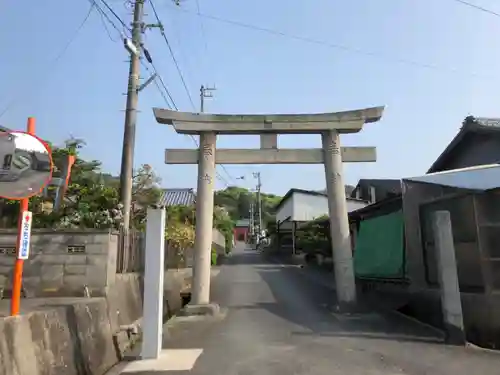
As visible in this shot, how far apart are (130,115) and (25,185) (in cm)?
916

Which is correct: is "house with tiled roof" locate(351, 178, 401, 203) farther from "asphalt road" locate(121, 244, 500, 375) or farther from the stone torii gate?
"asphalt road" locate(121, 244, 500, 375)

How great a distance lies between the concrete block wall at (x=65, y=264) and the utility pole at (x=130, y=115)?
3283mm

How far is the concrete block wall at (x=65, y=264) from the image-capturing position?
32.1 ft

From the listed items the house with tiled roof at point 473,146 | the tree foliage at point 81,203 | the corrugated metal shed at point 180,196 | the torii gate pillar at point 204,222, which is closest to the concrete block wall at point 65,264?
the tree foliage at point 81,203

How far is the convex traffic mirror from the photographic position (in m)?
5.24

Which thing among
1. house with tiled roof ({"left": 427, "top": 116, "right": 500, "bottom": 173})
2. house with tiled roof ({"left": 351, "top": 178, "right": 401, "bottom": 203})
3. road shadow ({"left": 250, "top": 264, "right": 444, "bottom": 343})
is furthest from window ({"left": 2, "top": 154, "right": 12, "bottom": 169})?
house with tiled roof ({"left": 351, "top": 178, "right": 401, "bottom": 203})

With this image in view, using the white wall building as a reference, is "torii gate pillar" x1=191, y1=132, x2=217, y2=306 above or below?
below

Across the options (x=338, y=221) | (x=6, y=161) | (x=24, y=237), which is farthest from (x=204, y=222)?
(x=6, y=161)

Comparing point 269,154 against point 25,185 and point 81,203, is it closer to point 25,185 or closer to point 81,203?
point 81,203

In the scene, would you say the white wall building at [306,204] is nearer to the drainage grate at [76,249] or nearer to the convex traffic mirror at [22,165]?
the drainage grate at [76,249]

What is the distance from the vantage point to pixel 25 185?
5.33 m

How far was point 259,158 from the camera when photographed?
1338 cm

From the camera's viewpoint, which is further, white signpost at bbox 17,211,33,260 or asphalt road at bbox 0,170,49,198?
white signpost at bbox 17,211,33,260

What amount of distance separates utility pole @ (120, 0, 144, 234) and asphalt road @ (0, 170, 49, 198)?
25.7ft
